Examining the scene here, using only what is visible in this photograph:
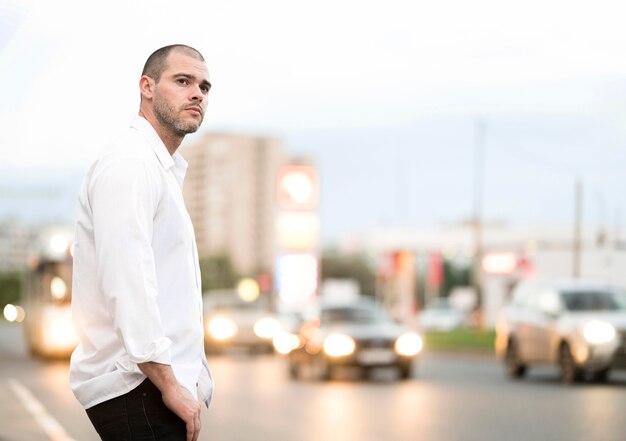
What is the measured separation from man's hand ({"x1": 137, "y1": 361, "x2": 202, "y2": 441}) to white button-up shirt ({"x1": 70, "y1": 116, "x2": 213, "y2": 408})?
0.09ft

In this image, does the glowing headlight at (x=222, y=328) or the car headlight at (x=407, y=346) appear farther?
the glowing headlight at (x=222, y=328)

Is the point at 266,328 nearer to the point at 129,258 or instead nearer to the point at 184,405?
the point at 184,405

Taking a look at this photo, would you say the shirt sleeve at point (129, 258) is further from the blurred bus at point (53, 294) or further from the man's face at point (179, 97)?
the blurred bus at point (53, 294)

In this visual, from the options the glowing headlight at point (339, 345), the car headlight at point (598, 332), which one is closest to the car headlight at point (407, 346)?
the glowing headlight at point (339, 345)

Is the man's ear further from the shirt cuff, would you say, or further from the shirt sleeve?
the shirt cuff

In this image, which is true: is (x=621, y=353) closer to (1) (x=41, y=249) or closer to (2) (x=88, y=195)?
(1) (x=41, y=249)

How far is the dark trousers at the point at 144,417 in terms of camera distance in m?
3.52

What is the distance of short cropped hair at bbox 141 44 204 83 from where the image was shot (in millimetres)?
3771

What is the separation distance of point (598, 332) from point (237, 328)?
18321 mm

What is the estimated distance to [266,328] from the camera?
127ft

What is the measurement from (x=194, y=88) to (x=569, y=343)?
18.5m

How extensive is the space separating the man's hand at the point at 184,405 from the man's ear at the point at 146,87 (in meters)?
0.84

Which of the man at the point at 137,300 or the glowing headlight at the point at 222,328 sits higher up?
the man at the point at 137,300

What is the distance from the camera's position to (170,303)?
3.53 m
